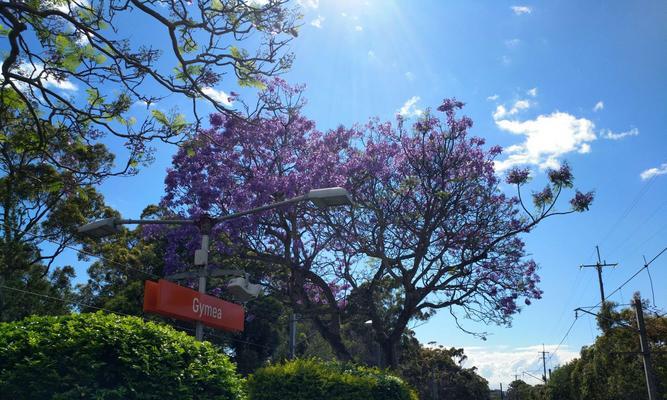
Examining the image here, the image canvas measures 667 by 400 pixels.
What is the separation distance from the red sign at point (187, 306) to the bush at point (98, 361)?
6.41ft

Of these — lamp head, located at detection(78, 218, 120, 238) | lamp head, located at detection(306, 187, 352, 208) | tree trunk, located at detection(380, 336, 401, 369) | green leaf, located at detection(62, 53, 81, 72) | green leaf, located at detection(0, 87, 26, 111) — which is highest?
green leaf, located at detection(62, 53, 81, 72)

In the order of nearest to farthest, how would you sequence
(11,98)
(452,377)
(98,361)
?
1. (98,361)
2. (11,98)
3. (452,377)

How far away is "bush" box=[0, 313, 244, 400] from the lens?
5.12 metres

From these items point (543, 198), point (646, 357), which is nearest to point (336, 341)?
point (543, 198)

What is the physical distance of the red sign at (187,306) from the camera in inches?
322

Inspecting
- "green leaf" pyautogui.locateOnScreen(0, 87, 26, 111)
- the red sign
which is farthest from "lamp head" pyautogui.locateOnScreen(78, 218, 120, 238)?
"green leaf" pyautogui.locateOnScreen(0, 87, 26, 111)

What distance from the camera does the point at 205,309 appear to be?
913 centimetres

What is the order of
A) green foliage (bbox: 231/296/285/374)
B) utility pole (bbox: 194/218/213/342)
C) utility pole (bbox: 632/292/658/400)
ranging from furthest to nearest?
1. green foliage (bbox: 231/296/285/374)
2. utility pole (bbox: 632/292/658/400)
3. utility pole (bbox: 194/218/213/342)

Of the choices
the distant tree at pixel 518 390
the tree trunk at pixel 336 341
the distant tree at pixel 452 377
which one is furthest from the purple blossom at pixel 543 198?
the distant tree at pixel 518 390

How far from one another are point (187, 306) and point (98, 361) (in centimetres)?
325

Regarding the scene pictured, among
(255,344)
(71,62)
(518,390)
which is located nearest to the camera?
(71,62)

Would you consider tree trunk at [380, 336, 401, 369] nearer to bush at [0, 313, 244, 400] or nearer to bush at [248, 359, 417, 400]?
bush at [248, 359, 417, 400]

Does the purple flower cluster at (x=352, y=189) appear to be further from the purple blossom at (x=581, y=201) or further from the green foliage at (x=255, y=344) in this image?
the green foliage at (x=255, y=344)

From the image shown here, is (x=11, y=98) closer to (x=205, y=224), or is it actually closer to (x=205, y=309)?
(x=205, y=224)
